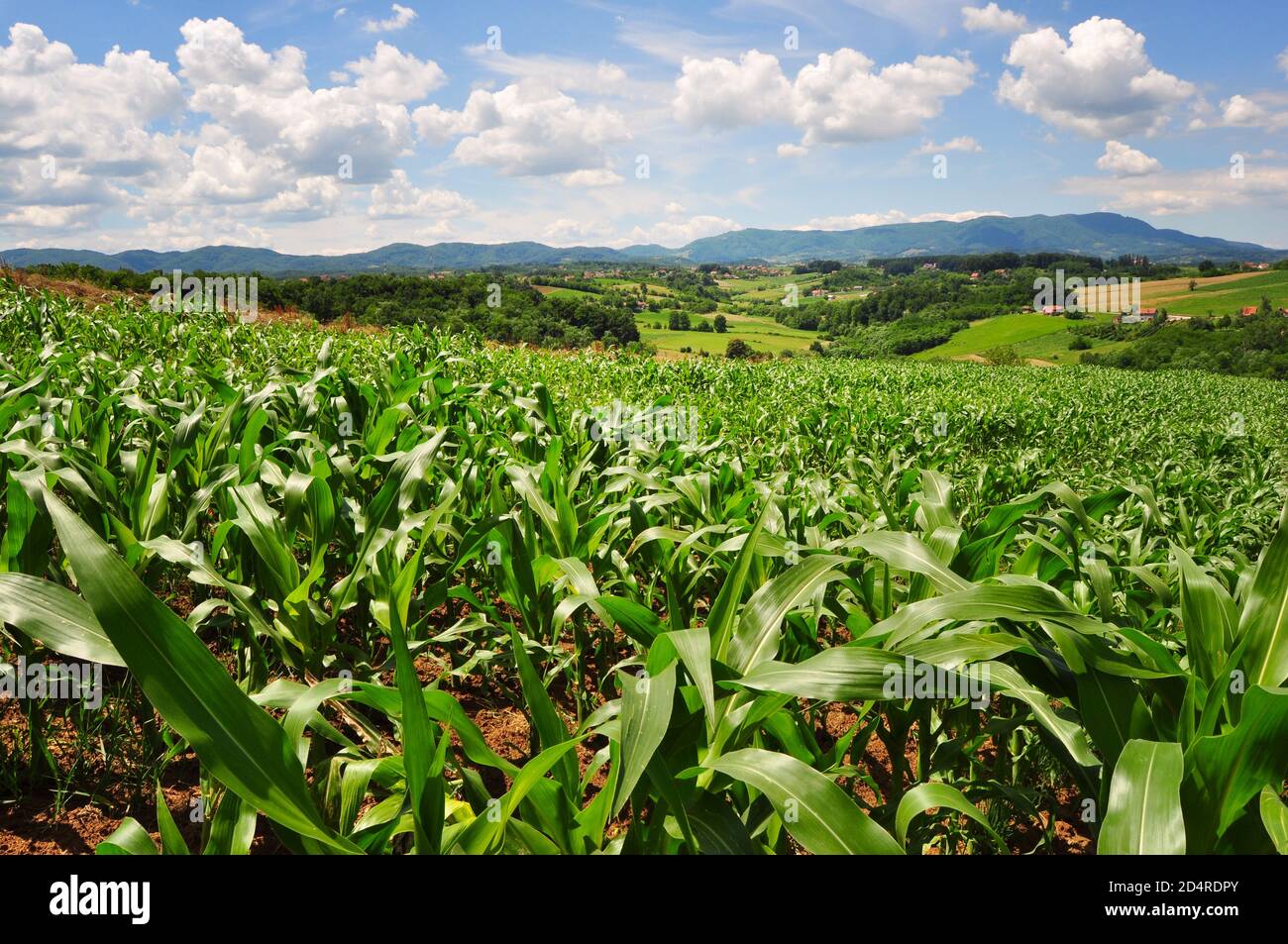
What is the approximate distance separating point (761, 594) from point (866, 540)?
460mm

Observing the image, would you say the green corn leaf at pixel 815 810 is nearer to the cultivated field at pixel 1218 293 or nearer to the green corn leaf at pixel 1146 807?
the green corn leaf at pixel 1146 807

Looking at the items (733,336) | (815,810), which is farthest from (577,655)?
(733,336)

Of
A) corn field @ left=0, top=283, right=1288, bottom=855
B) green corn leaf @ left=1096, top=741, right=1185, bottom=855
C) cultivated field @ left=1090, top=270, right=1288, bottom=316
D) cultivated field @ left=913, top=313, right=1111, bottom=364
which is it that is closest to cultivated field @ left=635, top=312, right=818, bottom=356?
cultivated field @ left=913, top=313, right=1111, bottom=364

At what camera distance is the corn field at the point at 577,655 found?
1.11m

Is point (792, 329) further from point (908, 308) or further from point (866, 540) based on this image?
point (866, 540)

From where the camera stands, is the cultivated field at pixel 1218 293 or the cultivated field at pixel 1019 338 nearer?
the cultivated field at pixel 1019 338

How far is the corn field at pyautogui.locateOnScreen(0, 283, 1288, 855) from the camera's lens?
→ 1111 mm

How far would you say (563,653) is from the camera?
246 cm

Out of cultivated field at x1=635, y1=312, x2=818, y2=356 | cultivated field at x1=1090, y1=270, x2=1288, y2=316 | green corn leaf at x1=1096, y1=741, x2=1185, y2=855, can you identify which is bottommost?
green corn leaf at x1=1096, y1=741, x2=1185, y2=855

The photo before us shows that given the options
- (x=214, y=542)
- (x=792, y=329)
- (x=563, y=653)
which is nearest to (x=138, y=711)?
(x=214, y=542)

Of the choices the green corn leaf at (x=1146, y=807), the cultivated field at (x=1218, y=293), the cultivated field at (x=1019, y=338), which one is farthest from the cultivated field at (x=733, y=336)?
the cultivated field at (x=1218, y=293)

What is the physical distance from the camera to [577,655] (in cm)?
235

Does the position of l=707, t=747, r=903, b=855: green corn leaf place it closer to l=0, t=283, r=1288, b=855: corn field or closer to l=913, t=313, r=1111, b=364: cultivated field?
l=0, t=283, r=1288, b=855: corn field

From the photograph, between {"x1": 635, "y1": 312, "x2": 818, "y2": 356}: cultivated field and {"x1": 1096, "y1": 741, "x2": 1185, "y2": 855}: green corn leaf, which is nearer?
{"x1": 1096, "y1": 741, "x2": 1185, "y2": 855}: green corn leaf
